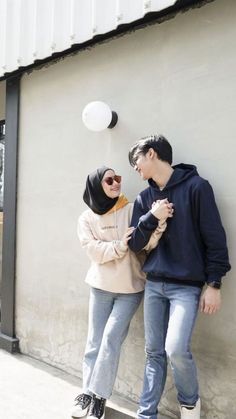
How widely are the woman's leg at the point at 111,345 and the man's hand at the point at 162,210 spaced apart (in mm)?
706

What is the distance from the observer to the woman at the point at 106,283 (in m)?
2.96

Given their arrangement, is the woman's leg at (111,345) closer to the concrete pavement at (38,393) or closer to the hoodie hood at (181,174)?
the concrete pavement at (38,393)

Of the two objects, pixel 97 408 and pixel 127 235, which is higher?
pixel 127 235

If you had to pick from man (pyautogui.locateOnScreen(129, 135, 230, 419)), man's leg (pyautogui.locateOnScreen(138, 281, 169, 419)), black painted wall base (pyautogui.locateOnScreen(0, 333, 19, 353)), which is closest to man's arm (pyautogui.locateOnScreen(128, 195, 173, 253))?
man (pyautogui.locateOnScreen(129, 135, 230, 419))

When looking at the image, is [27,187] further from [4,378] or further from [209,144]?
[209,144]

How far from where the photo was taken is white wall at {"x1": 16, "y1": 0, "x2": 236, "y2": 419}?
279cm

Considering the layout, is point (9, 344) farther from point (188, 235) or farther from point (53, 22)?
point (53, 22)

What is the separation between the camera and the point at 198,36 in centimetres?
294

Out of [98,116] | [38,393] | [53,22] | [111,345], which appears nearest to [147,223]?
[111,345]

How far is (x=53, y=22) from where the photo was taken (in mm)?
3791

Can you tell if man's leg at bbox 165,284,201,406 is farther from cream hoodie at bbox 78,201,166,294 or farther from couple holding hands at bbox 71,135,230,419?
cream hoodie at bbox 78,201,166,294

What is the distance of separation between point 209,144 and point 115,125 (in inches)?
35.8

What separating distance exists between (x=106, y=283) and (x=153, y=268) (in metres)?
0.43

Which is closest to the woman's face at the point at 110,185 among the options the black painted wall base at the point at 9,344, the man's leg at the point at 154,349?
the man's leg at the point at 154,349
